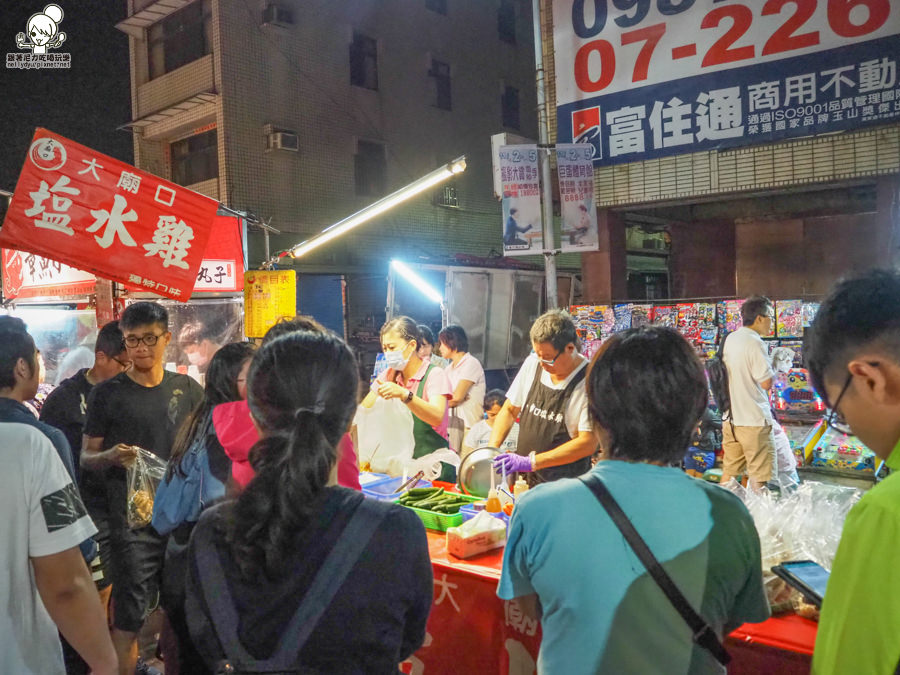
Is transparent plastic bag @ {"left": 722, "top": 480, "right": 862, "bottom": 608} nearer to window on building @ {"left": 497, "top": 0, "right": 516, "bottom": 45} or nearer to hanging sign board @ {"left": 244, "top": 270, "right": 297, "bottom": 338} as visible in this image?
hanging sign board @ {"left": 244, "top": 270, "right": 297, "bottom": 338}

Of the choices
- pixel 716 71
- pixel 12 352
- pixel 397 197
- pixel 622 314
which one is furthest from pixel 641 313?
pixel 12 352

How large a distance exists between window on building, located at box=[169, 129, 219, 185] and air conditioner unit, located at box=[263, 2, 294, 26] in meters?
2.94

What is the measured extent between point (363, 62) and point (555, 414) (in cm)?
1594

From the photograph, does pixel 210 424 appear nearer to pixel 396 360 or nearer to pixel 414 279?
pixel 396 360

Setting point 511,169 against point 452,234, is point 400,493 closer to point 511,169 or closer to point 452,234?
point 511,169

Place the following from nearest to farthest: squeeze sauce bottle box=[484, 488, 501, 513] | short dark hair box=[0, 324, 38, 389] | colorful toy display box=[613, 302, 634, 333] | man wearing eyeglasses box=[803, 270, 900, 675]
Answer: man wearing eyeglasses box=[803, 270, 900, 675], short dark hair box=[0, 324, 38, 389], squeeze sauce bottle box=[484, 488, 501, 513], colorful toy display box=[613, 302, 634, 333]

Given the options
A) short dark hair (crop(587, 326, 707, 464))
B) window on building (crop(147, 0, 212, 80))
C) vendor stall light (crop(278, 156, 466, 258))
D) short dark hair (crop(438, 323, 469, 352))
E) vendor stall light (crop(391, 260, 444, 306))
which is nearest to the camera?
short dark hair (crop(587, 326, 707, 464))

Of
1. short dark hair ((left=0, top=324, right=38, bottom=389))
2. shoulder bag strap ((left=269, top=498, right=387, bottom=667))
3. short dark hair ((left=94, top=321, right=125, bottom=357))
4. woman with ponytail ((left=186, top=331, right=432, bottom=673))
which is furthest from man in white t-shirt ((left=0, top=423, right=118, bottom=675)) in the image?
short dark hair ((left=94, top=321, right=125, bottom=357))

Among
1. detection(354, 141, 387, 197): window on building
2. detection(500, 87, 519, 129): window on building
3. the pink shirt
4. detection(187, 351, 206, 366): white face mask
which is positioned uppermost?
detection(500, 87, 519, 129): window on building

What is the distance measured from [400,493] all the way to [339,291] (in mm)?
12237

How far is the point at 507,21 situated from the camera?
21.0 m

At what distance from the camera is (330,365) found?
1656mm

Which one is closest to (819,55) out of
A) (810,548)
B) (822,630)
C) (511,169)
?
(511,169)

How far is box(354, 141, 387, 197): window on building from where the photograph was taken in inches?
690
